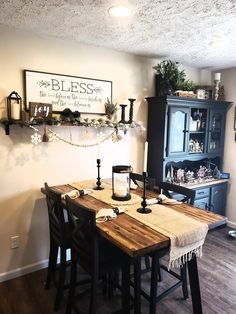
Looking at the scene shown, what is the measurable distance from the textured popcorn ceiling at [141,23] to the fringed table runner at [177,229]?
1.52 meters

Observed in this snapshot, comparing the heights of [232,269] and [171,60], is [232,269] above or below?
below

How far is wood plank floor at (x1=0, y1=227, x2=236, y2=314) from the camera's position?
7.09 ft

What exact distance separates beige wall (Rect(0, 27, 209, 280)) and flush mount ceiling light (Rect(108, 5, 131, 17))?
89cm

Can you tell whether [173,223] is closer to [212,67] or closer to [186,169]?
[186,169]

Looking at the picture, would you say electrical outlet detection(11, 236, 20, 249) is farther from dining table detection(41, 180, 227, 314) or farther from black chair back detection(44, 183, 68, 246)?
dining table detection(41, 180, 227, 314)

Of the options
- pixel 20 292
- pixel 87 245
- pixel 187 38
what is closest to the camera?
pixel 87 245

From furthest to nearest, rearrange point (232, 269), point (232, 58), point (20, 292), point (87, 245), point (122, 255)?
point (232, 58)
point (232, 269)
point (20, 292)
point (122, 255)
point (87, 245)

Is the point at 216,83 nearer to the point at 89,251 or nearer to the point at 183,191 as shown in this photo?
the point at 183,191

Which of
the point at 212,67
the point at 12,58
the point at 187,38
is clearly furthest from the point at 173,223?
the point at 212,67

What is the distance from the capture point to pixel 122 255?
184 cm

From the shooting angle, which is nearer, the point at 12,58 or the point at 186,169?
the point at 12,58

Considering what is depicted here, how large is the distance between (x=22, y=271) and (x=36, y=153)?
1.23 metres

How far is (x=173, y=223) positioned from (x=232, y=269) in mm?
1574

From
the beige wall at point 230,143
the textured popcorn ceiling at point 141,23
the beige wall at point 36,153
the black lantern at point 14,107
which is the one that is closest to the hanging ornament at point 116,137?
the beige wall at point 36,153
